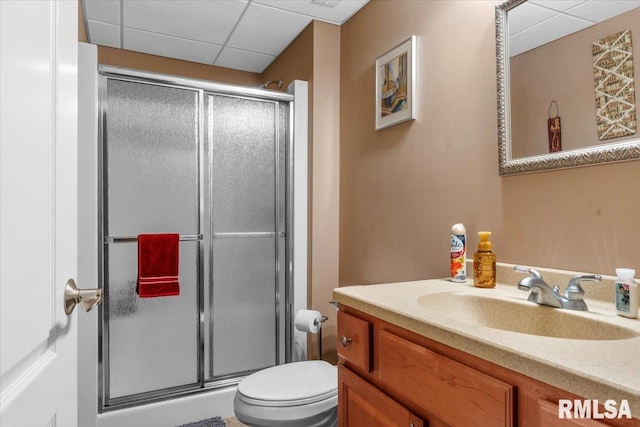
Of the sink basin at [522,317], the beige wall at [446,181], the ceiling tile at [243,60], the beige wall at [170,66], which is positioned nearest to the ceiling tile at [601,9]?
the beige wall at [446,181]

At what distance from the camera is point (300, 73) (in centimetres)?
252

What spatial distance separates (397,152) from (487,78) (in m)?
0.56

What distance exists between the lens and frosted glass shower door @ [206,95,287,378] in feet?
7.41

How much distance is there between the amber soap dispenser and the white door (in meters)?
1.16

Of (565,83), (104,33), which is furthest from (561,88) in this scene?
(104,33)

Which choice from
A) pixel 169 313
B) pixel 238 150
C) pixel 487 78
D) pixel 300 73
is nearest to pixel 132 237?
pixel 169 313

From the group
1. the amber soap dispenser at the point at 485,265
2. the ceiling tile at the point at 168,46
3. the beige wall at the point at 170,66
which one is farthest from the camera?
the beige wall at the point at 170,66

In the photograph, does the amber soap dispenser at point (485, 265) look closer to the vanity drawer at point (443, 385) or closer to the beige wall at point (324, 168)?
the vanity drawer at point (443, 385)

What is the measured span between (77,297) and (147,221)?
1420 mm

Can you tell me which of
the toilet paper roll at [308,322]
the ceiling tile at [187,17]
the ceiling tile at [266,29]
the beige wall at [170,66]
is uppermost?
the ceiling tile at [187,17]

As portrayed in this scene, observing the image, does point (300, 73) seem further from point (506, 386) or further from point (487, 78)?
point (506, 386)

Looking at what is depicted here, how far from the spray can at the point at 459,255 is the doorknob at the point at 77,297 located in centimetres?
112

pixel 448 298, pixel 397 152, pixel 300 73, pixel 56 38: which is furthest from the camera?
pixel 300 73

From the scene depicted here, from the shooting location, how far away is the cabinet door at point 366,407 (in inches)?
36.9
